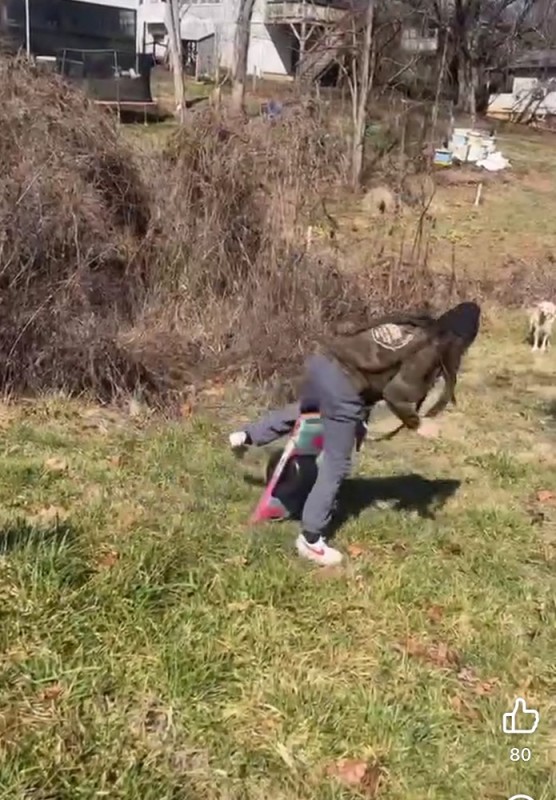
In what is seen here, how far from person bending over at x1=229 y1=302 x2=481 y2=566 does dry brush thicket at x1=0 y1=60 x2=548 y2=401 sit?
263 centimetres

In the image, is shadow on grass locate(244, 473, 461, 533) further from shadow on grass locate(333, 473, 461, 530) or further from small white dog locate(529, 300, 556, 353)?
small white dog locate(529, 300, 556, 353)

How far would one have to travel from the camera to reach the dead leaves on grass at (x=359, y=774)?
2.81 meters

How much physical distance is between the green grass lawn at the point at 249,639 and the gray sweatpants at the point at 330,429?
0.73 ft

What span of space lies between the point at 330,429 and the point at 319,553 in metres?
0.55

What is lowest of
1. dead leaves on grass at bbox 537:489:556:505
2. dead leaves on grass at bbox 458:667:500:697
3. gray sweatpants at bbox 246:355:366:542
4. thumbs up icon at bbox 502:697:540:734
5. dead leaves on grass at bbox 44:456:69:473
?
dead leaves on grass at bbox 537:489:556:505

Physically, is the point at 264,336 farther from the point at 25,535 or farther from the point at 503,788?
the point at 503,788

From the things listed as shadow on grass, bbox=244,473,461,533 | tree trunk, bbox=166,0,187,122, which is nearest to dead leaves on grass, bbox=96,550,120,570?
shadow on grass, bbox=244,473,461,533

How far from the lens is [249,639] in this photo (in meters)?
3.41

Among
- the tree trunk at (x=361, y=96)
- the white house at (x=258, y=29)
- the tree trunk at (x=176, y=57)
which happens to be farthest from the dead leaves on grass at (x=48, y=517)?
the white house at (x=258, y=29)

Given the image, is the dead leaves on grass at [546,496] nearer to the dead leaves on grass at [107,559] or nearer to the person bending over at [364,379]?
the person bending over at [364,379]

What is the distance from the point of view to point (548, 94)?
3484cm

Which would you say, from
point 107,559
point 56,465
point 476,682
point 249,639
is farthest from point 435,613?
point 56,465

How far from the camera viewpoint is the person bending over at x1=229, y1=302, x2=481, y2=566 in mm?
4066

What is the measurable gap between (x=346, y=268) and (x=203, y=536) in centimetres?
572
